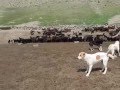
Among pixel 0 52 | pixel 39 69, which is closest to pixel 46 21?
pixel 0 52

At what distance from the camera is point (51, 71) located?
26.7 metres

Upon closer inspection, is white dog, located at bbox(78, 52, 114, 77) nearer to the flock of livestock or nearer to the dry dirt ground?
the dry dirt ground

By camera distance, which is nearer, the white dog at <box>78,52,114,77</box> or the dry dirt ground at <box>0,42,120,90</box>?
the dry dirt ground at <box>0,42,120,90</box>

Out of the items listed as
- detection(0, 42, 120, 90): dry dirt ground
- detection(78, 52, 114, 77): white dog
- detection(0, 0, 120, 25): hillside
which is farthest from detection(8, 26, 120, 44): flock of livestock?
detection(78, 52, 114, 77): white dog

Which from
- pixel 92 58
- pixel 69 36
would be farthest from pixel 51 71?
pixel 69 36

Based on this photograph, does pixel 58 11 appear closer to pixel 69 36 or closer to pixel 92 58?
pixel 69 36

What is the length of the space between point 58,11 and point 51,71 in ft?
124

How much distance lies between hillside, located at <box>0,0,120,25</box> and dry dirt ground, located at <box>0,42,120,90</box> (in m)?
22.1

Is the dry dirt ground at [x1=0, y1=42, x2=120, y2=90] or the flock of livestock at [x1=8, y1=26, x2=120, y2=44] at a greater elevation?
the flock of livestock at [x1=8, y1=26, x2=120, y2=44]

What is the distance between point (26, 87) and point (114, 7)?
148ft

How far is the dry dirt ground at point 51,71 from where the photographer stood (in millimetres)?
23453

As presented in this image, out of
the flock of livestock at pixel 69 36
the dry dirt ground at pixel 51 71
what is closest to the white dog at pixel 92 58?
the dry dirt ground at pixel 51 71

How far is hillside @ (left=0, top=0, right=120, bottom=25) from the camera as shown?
5777 centimetres

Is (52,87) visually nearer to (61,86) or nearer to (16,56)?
(61,86)
